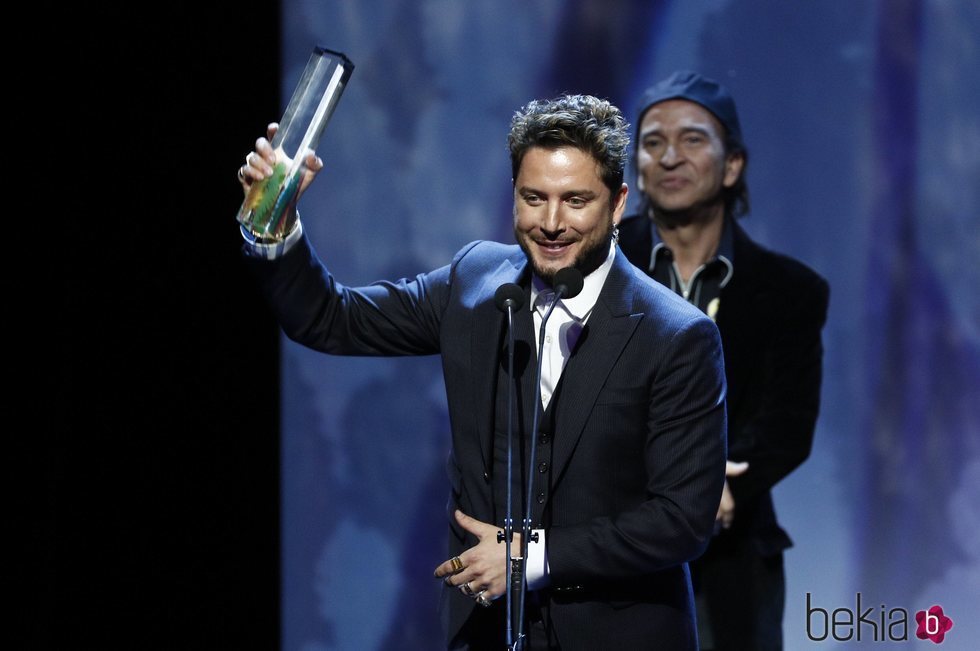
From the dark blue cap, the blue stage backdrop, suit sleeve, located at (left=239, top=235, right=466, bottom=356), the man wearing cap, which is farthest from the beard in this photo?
the blue stage backdrop

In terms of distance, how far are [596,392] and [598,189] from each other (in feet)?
1.24

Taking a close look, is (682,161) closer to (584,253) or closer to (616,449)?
(584,253)

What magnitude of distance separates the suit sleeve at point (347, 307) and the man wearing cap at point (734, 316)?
1.13 meters

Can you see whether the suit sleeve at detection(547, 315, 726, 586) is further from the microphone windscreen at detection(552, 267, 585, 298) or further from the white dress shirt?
the microphone windscreen at detection(552, 267, 585, 298)

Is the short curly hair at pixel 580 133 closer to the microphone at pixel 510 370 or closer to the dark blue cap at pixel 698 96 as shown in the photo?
the microphone at pixel 510 370

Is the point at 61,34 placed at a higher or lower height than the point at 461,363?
higher

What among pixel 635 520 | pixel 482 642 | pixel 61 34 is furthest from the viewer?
pixel 61 34

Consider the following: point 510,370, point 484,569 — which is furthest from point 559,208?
point 484,569

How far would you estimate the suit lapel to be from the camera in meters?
2.03

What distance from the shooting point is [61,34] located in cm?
326

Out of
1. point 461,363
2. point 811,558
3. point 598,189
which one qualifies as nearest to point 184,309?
point 461,363

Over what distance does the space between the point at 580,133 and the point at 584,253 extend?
223 mm

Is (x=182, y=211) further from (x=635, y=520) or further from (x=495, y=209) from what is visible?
(x=635, y=520)

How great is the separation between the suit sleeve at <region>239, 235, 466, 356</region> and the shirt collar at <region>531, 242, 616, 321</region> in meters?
0.27
